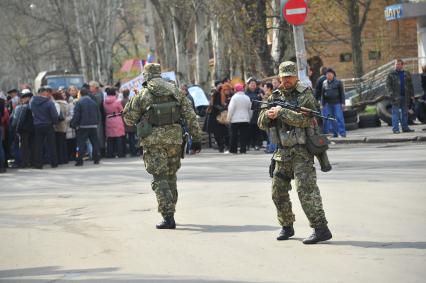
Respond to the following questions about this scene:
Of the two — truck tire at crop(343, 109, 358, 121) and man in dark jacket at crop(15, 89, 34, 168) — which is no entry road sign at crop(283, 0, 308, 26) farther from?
truck tire at crop(343, 109, 358, 121)

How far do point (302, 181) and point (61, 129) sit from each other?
47.1ft

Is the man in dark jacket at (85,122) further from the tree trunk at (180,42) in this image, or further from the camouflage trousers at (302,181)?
the tree trunk at (180,42)

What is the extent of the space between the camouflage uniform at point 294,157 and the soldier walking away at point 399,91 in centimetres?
1368

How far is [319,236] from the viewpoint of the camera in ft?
32.7

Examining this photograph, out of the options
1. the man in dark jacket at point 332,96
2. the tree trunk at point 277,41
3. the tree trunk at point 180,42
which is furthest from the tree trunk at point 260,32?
the man in dark jacket at point 332,96

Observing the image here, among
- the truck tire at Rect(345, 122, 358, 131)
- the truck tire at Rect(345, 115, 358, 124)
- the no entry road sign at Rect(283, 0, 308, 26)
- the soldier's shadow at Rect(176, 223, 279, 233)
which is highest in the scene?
the no entry road sign at Rect(283, 0, 308, 26)

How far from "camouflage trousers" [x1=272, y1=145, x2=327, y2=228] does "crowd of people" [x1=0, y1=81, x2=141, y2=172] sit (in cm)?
1304

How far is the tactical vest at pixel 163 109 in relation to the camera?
11.9 metres

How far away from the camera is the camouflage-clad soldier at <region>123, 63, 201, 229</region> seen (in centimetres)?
1188

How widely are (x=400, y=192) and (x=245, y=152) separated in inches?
399

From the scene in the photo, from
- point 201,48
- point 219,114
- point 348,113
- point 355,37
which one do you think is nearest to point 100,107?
point 219,114

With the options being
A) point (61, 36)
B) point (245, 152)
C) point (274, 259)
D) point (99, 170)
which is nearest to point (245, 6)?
point (245, 152)

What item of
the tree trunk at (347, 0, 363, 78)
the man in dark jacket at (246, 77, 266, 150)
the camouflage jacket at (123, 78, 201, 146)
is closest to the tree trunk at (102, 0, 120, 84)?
the tree trunk at (347, 0, 363, 78)

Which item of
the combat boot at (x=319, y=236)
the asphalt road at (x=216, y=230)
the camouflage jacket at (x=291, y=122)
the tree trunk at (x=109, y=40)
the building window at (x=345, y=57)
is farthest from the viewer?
the building window at (x=345, y=57)
